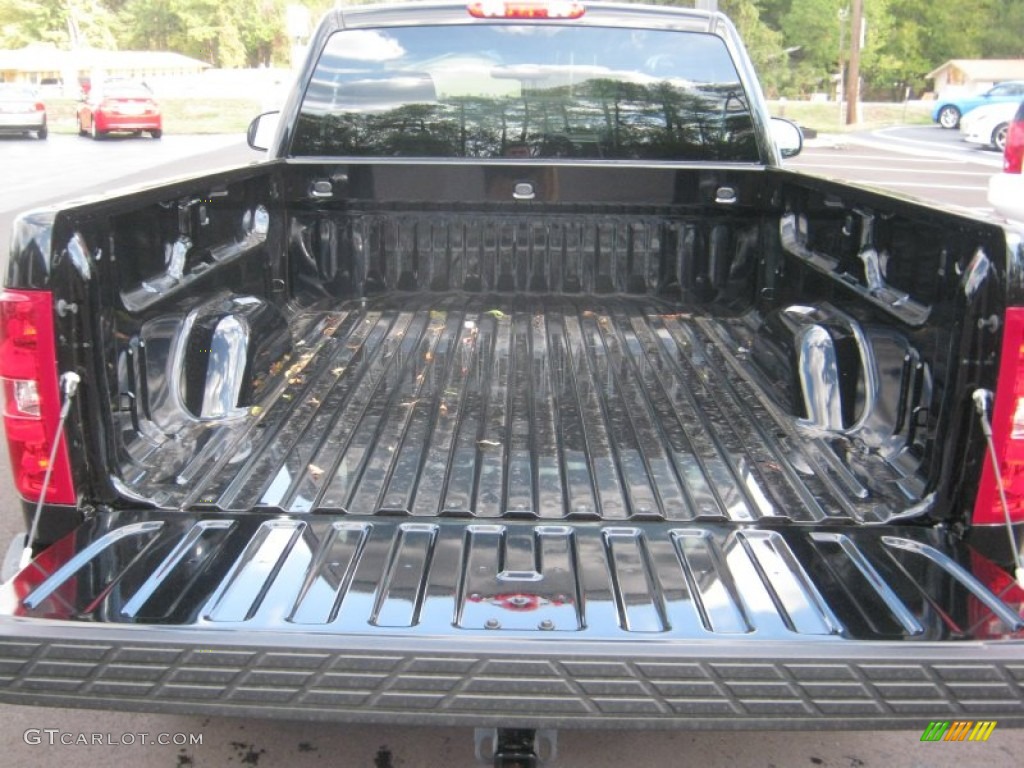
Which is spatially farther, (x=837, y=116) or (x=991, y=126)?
(x=837, y=116)

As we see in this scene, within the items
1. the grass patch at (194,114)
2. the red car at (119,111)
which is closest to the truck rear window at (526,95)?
the red car at (119,111)

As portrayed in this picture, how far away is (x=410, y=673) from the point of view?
1970mm

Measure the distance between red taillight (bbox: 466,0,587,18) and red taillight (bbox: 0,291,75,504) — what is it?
2.50 meters

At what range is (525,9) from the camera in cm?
423

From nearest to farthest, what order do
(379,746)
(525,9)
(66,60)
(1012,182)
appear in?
1. (379,746)
2. (525,9)
3. (1012,182)
4. (66,60)

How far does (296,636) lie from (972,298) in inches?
64.8

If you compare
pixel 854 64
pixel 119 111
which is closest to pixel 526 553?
pixel 119 111

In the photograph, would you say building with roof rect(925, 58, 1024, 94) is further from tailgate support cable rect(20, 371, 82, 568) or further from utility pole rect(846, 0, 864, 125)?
tailgate support cable rect(20, 371, 82, 568)

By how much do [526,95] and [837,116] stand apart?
4364cm

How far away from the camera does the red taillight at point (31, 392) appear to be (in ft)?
7.72

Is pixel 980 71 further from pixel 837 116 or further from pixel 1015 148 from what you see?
pixel 1015 148

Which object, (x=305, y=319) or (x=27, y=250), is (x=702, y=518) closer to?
(x=27, y=250)

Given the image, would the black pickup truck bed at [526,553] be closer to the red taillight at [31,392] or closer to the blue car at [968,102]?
the red taillight at [31,392]

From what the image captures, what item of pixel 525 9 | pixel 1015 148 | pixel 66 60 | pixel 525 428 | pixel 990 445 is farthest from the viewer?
pixel 66 60
